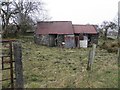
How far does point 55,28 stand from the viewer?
3438 cm

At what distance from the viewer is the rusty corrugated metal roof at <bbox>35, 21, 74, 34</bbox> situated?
33.3 metres

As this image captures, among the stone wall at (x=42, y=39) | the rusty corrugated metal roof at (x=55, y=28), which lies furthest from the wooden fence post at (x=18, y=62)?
the rusty corrugated metal roof at (x=55, y=28)

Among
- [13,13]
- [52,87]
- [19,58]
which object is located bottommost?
[52,87]

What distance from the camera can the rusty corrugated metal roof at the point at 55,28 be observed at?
3328cm

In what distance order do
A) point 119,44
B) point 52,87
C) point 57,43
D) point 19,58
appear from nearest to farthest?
point 19,58
point 52,87
point 119,44
point 57,43

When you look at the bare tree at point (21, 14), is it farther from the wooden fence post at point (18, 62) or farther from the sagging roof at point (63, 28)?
the wooden fence post at point (18, 62)

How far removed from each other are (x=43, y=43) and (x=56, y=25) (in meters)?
3.64

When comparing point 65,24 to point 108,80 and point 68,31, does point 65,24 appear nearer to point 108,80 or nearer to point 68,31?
point 68,31

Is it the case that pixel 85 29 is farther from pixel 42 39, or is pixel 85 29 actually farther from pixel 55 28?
pixel 42 39

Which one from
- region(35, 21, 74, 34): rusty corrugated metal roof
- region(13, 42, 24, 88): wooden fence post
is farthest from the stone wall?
region(13, 42, 24, 88): wooden fence post

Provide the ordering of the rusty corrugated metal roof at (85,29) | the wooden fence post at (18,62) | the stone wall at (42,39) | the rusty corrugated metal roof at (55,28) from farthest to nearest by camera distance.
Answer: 1. the rusty corrugated metal roof at (85,29)
2. the rusty corrugated metal roof at (55,28)
3. the stone wall at (42,39)
4. the wooden fence post at (18,62)

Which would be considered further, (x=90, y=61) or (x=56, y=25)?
(x=56, y=25)

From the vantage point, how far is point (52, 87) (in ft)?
26.3

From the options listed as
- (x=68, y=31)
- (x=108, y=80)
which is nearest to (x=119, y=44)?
(x=68, y=31)
